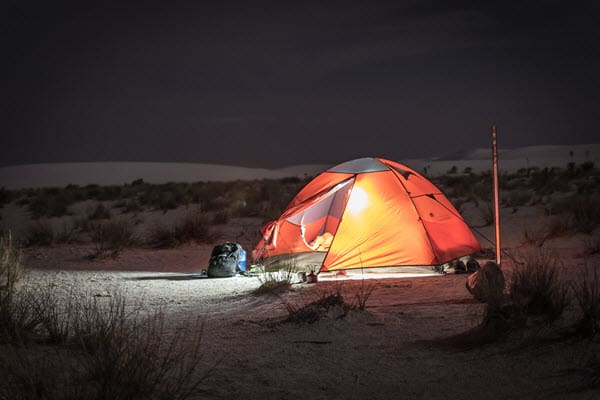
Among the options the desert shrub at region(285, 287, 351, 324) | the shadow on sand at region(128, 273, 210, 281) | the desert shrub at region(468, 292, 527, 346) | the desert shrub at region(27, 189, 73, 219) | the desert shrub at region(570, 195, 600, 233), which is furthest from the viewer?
the desert shrub at region(27, 189, 73, 219)

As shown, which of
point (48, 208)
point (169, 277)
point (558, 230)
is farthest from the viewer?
point (48, 208)

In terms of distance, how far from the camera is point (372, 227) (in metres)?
11.0

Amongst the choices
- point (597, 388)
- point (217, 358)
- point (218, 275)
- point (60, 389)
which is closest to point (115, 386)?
point (60, 389)

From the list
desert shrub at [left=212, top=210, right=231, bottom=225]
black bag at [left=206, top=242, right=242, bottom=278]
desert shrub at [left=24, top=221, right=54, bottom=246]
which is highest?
desert shrub at [left=212, top=210, right=231, bottom=225]

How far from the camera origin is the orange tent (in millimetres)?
10750

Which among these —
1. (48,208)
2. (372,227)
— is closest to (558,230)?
(372,227)

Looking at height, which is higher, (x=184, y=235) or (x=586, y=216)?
(x=586, y=216)

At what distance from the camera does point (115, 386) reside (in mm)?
3955

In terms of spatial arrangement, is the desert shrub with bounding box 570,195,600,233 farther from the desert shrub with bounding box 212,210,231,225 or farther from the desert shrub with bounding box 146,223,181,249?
the desert shrub with bounding box 212,210,231,225

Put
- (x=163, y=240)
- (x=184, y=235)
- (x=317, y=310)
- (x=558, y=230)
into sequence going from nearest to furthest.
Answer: (x=317, y=310) < (x=558, y=230) < (x=163, y=240) < (x=184, y=235)

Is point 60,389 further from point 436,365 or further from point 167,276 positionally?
point 167,276

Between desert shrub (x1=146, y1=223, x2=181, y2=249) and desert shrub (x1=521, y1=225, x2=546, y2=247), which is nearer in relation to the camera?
desert shrub (x1=521, y1=225, x2=546, y2=247)

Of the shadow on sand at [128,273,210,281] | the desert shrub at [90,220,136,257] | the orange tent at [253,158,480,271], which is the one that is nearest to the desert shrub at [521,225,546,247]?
the orange tent at [253,158,480,271]

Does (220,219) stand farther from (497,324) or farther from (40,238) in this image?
(497,324)
